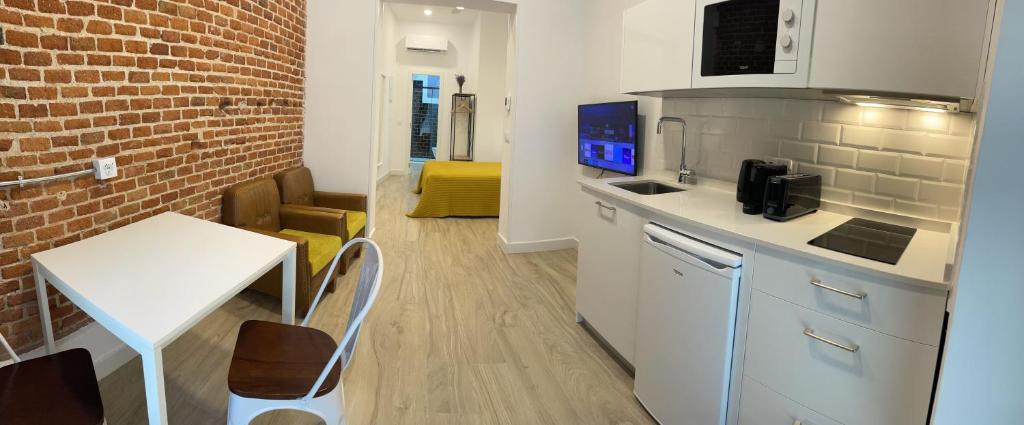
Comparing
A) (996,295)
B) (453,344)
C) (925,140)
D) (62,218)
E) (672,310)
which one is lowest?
(453,344)

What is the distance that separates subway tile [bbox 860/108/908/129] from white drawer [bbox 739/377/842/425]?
3.72 feet

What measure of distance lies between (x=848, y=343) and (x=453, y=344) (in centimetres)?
199

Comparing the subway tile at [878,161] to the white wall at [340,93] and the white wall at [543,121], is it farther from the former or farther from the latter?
the white wall at [340,93]

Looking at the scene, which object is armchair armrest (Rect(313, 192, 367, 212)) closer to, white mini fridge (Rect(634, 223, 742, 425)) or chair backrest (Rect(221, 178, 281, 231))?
chair backrest (Rect(221, 178, 281, 231))

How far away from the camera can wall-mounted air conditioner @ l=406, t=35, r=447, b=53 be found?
10.1m

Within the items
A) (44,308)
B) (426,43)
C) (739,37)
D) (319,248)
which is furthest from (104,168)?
(426,43)

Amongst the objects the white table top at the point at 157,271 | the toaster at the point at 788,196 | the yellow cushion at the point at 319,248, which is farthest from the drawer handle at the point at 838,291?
the yellow cushion at the point at 319,248

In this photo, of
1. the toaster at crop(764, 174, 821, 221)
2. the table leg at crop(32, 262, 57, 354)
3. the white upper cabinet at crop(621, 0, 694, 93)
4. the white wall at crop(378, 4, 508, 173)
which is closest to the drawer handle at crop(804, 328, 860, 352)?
the toaster at crop(764, 174, 821, 221)

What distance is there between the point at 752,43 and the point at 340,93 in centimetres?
353

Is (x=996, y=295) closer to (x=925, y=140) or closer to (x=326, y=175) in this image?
(x=925, y=140)

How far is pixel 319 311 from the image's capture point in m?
3.38

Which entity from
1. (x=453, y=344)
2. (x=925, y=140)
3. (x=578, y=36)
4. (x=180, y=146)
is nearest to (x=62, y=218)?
(x=180, y=146)

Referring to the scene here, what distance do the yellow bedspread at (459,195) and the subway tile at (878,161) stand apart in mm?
4565

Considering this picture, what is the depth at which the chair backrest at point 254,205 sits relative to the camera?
3363mm
